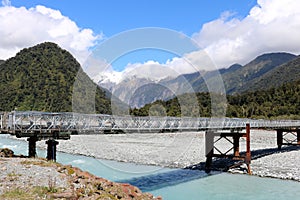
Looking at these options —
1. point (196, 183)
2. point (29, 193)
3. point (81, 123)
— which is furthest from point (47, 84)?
point (29, 193)

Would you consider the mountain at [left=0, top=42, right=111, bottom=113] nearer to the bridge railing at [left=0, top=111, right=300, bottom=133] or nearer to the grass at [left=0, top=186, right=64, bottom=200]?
the bridge railing at [left=0, top=111, right=300, bottom=133]

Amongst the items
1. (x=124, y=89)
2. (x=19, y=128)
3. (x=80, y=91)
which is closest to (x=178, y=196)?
(x=19, y=128)

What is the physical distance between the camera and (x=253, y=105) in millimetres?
96438

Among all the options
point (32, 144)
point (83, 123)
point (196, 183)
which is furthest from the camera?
point (196, 183)

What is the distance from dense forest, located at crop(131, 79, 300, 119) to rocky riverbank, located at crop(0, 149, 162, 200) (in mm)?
52479

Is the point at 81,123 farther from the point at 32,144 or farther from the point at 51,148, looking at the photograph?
the point at 32,144

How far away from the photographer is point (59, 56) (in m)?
148

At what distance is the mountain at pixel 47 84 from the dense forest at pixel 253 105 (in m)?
26.0

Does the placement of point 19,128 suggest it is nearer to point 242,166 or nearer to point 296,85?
point 242,166

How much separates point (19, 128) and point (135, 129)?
22.4 ft

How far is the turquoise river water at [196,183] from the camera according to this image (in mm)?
19266

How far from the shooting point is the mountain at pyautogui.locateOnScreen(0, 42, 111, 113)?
349 feet

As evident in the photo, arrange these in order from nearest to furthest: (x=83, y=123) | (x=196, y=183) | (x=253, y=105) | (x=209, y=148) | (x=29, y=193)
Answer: (x=29, y=193), (x=83, y=123), (x=196, y=183), (x=209, y=148), (x=253, y=105)

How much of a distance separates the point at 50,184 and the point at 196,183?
1316 centimetres
